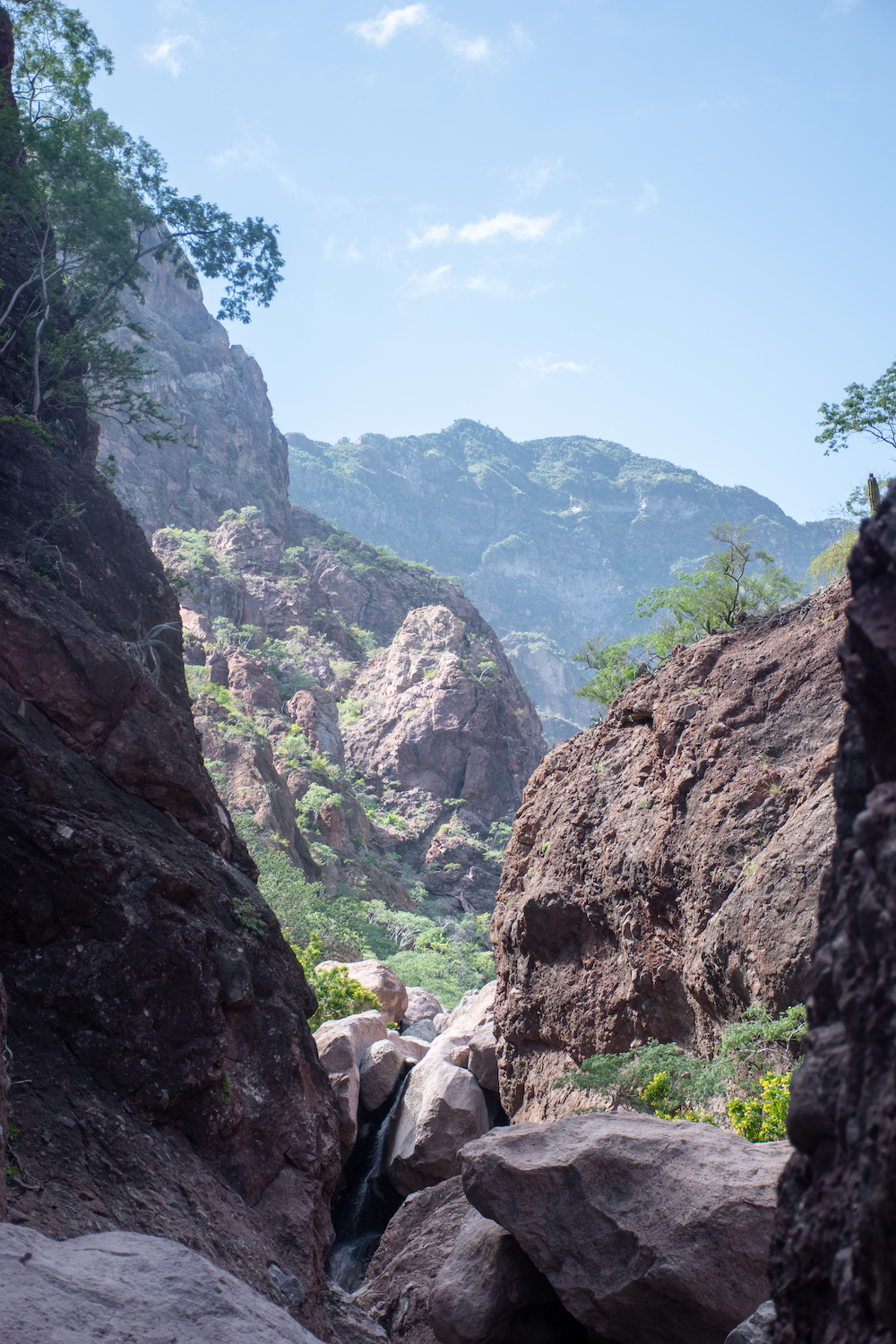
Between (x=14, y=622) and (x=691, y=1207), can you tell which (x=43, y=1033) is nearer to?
(x=14, y=622)

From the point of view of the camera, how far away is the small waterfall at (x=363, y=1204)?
13.1 m

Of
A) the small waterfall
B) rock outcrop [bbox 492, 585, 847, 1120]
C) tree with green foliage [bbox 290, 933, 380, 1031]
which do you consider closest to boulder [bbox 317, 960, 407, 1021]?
tree with green foliage [bbox 290, 933, 380, 1031]

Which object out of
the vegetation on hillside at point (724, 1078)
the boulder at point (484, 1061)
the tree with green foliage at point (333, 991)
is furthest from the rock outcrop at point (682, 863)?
the tree with green foliage at point (333, 991)

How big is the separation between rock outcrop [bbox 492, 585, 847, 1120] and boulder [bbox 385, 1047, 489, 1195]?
156 centimetres

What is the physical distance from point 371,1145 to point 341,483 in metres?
130

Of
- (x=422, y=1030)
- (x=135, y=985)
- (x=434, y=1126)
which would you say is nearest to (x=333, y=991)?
(x=422, y=1030)

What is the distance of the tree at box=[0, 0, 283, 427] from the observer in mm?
14148

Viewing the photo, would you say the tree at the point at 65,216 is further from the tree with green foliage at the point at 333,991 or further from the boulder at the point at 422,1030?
the boulder at the point at 422,1030

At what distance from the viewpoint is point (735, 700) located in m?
10.4

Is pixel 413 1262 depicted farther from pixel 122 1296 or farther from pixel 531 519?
pixel 531 519

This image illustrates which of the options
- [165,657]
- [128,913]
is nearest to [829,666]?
[128,913]

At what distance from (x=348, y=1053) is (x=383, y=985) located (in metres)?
5.48

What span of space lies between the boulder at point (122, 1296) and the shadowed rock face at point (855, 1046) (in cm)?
301

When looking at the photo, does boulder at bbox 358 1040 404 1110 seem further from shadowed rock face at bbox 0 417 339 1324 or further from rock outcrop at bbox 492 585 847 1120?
shadowed rock face at bbox 0 417 339 1324
